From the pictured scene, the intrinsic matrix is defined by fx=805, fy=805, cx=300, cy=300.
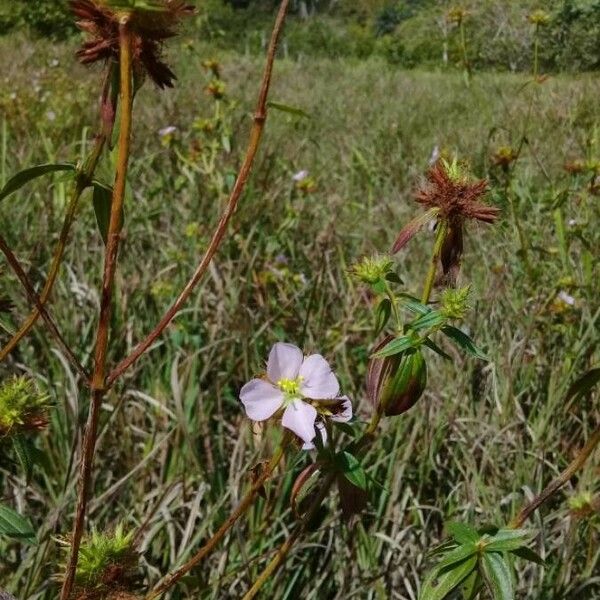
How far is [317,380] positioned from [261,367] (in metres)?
0.08

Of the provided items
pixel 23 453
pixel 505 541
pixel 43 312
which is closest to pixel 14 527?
pixel 23 453

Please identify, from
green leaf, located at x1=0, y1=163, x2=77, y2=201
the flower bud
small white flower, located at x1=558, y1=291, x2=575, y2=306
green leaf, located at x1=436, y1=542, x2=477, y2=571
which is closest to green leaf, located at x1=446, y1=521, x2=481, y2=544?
green leaf, located at x1=436, y1=542, x2=477, y2=571

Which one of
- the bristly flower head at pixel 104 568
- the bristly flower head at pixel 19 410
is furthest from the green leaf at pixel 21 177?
the bristly flower head at pixel 104 568

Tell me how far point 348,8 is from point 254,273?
41164mm

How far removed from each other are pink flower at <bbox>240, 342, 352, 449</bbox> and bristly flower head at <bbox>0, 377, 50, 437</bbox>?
19 cm

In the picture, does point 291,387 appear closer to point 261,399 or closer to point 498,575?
point 261,399

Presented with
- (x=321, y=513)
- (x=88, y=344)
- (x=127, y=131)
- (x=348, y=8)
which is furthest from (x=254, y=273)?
(x=348, y=8)

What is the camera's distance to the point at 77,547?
1.97ft

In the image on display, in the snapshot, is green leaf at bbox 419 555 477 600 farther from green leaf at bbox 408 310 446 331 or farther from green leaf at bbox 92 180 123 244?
green leaf at bbox 92 180 123 244

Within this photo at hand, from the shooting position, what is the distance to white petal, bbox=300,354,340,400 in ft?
Answer: 2.20

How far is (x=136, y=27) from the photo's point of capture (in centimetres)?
52

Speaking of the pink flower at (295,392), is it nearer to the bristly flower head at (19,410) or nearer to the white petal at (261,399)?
the white petal at (261,399)

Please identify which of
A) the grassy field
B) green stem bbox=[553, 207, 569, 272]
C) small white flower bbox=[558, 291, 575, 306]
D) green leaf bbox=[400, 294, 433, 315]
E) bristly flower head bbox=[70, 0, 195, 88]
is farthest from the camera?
green stem bbox=[553, 207, 569, 272]

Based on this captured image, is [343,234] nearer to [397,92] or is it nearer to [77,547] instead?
[77,547]
